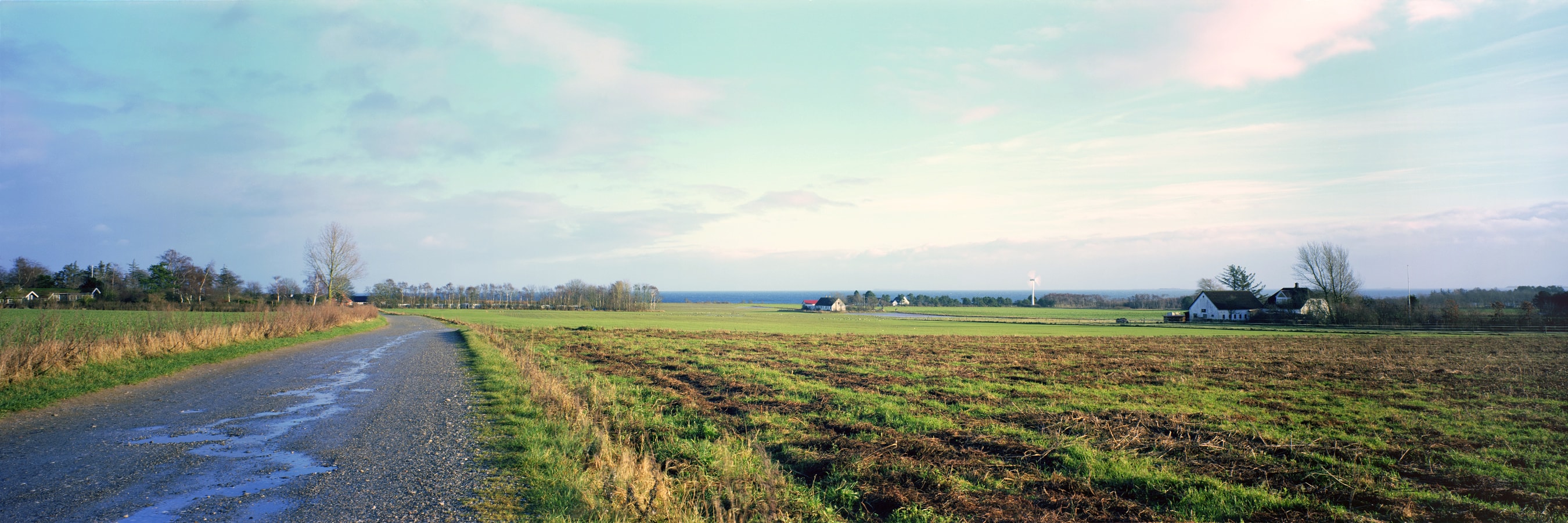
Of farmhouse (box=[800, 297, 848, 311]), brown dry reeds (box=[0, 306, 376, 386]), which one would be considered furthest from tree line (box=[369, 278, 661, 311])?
brown dry reeds (box=[0, 306, 376, 386])

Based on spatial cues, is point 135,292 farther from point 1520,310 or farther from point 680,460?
point 1520,310

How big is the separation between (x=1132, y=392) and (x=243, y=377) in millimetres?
24616

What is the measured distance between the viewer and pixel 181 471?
764 centimetres

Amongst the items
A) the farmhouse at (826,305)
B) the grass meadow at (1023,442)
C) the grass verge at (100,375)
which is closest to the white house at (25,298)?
the grass verge at (100,375)

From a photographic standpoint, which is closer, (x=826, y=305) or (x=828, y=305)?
(x=828, y=305)

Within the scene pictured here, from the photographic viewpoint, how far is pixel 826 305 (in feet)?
499

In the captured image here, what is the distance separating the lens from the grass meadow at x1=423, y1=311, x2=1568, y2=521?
21.7 ft

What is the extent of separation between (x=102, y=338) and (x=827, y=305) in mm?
137442

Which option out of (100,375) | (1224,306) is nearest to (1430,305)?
(1224,306)

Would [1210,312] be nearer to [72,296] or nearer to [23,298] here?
[23,298]

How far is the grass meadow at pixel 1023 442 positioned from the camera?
6.62 metres

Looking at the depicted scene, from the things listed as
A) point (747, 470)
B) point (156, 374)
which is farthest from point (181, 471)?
point (156, 374)

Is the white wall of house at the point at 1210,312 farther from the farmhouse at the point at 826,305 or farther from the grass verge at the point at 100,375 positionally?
the grass verge at the point at 100,375

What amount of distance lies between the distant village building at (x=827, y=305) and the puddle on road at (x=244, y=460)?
449ft
